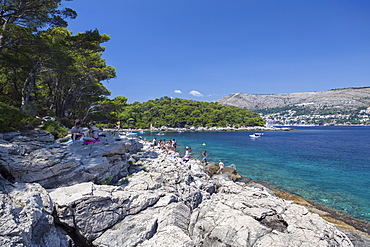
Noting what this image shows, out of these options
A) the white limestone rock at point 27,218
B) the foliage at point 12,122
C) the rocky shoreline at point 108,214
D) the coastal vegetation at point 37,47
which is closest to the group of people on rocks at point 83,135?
the rocky shoreline at point 108,214

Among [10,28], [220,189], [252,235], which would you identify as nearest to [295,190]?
[220,189]

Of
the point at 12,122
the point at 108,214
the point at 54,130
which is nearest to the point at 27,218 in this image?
the point at 108,214

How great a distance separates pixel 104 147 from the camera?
406 inches

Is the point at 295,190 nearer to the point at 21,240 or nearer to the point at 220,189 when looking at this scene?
the point at 220,189

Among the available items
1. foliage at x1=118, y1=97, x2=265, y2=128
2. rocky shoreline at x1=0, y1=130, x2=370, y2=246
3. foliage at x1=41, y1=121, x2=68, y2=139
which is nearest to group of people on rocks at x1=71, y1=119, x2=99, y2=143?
rocky shoreline at x1=0, y1=130, x2=370, y2=246

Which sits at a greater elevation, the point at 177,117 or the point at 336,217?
the point at 177,117

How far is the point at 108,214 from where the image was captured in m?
6.44

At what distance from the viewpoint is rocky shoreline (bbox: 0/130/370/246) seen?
219 inches

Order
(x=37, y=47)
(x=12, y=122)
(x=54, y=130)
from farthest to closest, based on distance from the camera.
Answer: (x=37, y=47) < (x=54, y=130) < (x=12, y=122)

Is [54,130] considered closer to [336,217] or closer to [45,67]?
[45,67]

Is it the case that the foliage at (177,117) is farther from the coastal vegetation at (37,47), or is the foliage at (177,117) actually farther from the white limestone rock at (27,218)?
the white limestone rock at (27,218)

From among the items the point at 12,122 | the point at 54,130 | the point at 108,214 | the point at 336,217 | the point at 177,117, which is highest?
the point at 177,117

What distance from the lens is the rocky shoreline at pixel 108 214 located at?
555cm

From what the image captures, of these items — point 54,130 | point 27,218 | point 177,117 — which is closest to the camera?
point 27,218
